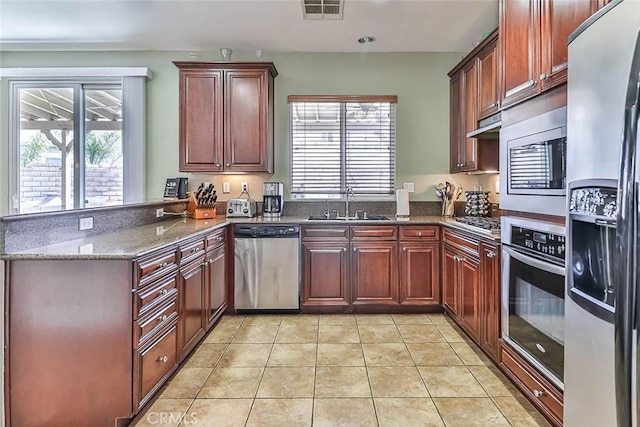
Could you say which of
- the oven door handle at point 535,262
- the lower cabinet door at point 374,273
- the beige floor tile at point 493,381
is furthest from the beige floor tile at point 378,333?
the oven door handle at point 535,262

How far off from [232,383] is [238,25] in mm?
3061

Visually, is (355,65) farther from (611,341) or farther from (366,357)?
(611,341)

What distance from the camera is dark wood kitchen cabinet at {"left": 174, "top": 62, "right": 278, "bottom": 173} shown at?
3.73 meters

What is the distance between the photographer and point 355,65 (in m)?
4.09

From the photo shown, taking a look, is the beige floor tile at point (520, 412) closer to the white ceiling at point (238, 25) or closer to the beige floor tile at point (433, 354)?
the beige floor tile at point (433, 354)

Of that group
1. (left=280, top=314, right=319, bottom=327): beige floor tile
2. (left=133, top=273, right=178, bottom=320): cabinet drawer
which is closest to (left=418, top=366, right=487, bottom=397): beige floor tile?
(left=280, top=314, right=319, bottom=327): beige floor tile

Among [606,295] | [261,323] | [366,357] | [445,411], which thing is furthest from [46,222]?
[606,295]

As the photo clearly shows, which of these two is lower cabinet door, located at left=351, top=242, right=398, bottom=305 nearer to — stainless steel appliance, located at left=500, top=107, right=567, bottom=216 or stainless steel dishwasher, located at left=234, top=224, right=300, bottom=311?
stainless steel dishwasher, located at left=234, top=224, right=300, bottom=311

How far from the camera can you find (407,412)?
6.39 ft

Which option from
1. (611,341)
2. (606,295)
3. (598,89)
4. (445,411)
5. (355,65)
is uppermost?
(355,65)

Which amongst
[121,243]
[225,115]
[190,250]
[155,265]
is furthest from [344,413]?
[225,115]

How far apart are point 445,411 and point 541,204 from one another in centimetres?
118

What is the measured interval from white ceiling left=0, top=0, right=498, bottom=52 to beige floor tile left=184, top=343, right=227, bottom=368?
2.77m

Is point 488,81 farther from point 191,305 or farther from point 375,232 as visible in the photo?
point 191,305
